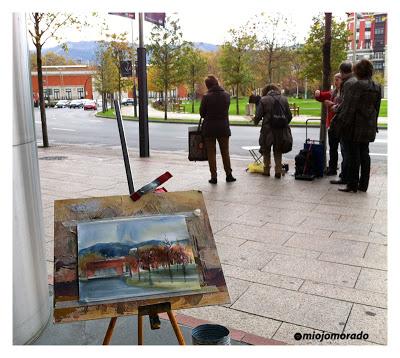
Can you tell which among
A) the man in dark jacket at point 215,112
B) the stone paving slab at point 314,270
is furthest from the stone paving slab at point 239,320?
the man in dark jacket at point 215,112

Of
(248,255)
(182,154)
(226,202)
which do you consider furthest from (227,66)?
(248,255)

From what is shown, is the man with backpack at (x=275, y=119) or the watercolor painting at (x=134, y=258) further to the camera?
the man with backpack at (x=275, y=119)

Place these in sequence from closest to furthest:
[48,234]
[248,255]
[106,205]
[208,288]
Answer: [208,288] → [106,205] → [248,255] → [48,234]

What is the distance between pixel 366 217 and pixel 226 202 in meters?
2.02

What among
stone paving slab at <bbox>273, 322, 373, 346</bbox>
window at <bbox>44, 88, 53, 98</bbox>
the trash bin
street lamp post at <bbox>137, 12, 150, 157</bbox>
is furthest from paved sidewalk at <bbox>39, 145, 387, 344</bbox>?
window at <bbox>44, 88, 53, 98</bbox>

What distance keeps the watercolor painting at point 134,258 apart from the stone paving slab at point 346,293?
184cm

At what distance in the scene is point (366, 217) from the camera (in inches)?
250

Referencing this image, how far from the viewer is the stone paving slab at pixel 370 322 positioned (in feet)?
11.1

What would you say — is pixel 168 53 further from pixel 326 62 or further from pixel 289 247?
pixel 289 247

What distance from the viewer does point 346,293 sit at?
4.04 m

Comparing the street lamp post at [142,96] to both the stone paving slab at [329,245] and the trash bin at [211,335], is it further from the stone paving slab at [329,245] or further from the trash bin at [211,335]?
the trash bin at [211,335]
